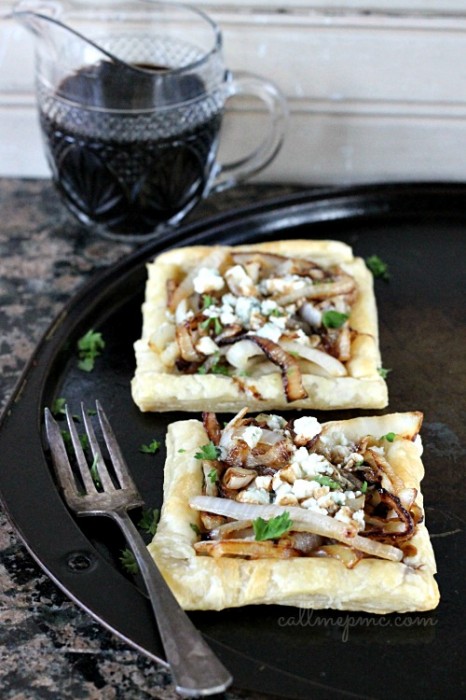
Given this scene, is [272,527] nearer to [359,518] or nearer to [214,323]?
[359,518]

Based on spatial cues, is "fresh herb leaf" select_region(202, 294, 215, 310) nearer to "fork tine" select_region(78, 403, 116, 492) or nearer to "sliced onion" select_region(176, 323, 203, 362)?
"sliced onion" select_region(176, 323, 203, 362)

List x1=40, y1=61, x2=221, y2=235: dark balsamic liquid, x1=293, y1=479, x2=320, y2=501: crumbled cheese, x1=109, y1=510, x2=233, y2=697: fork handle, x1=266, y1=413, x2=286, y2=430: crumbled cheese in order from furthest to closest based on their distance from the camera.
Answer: x1=40, y1=61, x2=221, y2=235: dark balsamic liquid
x1=266, y1=413, x2=286, y2=430: crumbled cheese
x1=293, y1=479, x2=320, y2=501: crumbled cheese
x1=109, y1=510, x2=233, y2=697: fork handle

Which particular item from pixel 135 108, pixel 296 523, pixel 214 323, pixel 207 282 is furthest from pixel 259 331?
pixel 135 108

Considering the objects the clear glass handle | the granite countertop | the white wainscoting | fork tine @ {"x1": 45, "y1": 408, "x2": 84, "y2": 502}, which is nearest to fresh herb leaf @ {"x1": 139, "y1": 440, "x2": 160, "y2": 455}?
fork tine @ {"x1": 45, "y1": 408, "x2": 84, "y2": 502}

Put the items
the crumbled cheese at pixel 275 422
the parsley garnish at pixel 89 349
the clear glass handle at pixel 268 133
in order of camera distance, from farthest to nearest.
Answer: the clear glass handle at pixel 268 133
the parsley garnish at pixel 89 349
the crumbled cheese at pixel 275 422

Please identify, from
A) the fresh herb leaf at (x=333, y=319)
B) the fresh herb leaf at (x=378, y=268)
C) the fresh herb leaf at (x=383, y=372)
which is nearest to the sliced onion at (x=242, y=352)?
the fresh herb leaf at (x=333, y=319)

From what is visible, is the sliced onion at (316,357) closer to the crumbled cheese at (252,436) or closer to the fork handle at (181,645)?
the crumbled cheese at (252,436)
